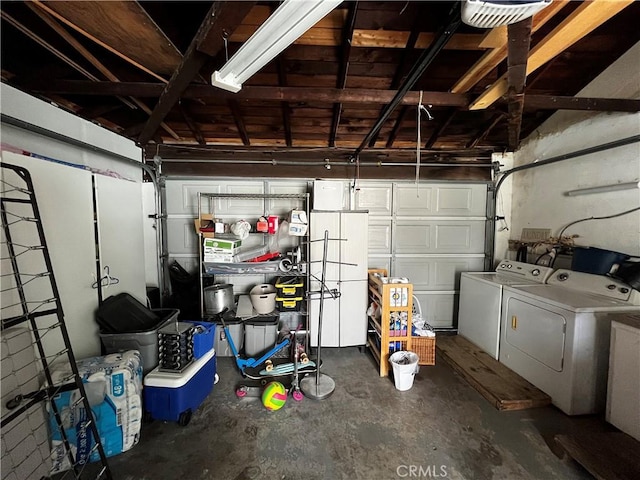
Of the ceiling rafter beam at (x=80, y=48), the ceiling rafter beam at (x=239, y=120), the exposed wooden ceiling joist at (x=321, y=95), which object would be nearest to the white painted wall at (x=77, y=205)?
the exposed wooden ceiling joist at (x=321, y=95)

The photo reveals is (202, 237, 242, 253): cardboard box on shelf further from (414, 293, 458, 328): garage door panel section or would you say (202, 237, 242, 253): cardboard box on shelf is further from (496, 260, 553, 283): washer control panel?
(496, 260, 553, 283): washer control panel

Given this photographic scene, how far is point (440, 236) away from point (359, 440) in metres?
2.63

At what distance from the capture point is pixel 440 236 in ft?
11.3

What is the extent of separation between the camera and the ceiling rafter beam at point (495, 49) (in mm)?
1345

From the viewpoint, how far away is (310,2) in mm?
936

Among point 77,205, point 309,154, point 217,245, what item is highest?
point 309,154

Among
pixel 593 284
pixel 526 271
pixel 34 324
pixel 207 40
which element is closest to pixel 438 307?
pixel 526 271

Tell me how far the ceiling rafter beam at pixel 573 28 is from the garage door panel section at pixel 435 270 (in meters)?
2.11

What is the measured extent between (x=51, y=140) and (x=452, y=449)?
3.78 metres

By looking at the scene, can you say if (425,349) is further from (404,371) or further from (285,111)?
(285,111)

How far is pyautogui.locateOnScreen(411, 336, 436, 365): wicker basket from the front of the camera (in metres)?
2.63

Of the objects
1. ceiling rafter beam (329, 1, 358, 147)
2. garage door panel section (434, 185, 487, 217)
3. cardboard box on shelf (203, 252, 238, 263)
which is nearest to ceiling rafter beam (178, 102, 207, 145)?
cardboard box on shelf (203, 252, 238, 263)

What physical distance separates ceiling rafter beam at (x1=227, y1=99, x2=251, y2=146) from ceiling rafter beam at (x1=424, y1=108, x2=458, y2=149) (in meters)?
2.30

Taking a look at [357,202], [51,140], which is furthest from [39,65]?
[357,202]
